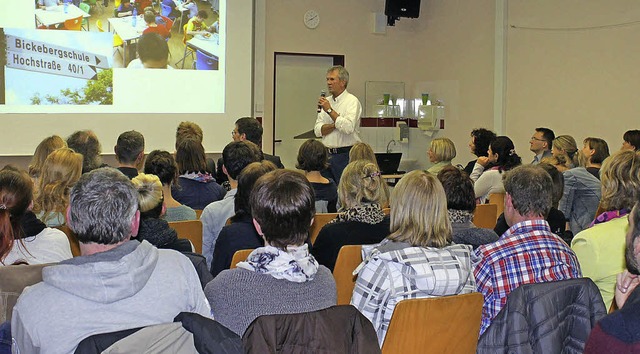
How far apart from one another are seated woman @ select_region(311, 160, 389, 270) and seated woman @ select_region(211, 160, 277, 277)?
0.32 m

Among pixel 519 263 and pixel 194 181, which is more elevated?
pixel 194 181

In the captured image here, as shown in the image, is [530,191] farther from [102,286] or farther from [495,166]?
[495,166]

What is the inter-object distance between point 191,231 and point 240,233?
22.3 inches

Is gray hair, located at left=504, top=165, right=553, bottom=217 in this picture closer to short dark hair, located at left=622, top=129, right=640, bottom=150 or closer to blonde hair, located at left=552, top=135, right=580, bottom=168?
blonde hair, located at left=552, top=135, right=580, bottom=168

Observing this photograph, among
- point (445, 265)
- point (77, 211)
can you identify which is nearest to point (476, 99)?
point (445, 265)

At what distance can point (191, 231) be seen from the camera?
3.88m

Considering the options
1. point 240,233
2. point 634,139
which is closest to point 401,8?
point 634,139

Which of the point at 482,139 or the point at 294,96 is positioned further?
the point at 294,96

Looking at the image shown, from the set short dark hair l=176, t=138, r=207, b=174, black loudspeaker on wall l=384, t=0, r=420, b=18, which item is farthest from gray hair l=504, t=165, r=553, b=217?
black loudspeaker on wall l=384, t=0, r=420, b=18

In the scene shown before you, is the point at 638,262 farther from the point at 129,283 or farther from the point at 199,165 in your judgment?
the point at 199,165

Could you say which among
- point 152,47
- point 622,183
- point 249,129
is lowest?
point 622,183

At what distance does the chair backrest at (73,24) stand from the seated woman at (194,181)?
2999mm

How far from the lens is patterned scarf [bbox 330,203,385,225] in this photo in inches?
141

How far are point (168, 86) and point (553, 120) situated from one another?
164 inches
